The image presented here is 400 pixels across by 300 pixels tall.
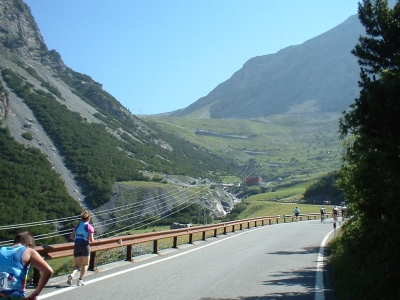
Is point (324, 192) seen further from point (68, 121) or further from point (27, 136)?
point (27, 136)

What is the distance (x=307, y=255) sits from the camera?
55.8 ft

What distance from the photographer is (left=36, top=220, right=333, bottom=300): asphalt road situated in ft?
29.6

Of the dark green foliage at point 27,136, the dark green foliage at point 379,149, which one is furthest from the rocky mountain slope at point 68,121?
the dark green foliage at point 379,149

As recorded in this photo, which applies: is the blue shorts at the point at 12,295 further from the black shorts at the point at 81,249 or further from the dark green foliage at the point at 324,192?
the dark green foliage at the point at 324,192

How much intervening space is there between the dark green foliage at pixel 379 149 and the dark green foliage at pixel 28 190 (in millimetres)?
37723

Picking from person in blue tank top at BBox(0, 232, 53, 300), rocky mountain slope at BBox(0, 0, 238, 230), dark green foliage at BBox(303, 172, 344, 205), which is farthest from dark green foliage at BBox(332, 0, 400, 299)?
dark green foliage at BBox(303, 172, 344, 205)

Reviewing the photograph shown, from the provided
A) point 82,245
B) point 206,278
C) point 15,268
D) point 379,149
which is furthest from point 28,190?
point 15,268

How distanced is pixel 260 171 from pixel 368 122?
585 feet

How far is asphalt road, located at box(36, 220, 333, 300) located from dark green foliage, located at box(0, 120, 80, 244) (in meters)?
32.3

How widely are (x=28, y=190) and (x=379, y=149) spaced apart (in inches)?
2070

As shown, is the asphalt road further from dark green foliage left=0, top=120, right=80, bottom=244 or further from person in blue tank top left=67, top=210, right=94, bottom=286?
dark green foliage left=0, top=120, right=80, bottom=244

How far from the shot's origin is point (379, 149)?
9.34 meters

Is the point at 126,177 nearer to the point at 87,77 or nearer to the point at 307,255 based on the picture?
the point at 307,255

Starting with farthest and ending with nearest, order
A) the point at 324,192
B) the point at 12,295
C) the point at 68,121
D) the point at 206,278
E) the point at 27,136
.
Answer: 1. the point at 68,121
2. the point at 324,192
3. the point at 27,136
4. the point at 206,278
5. the point at 12,295
